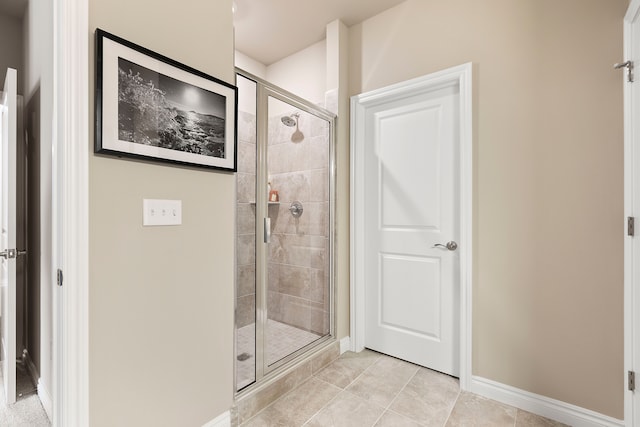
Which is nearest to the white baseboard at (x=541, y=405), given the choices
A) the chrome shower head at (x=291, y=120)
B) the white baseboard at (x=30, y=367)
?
the chrome shower head at (x=291, y=120)

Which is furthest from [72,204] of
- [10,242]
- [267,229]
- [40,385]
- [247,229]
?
[40,385]

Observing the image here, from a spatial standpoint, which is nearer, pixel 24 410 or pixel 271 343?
pixel 24 410

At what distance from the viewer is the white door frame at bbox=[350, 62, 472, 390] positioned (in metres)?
1.99

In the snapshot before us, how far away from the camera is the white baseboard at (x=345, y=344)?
2494 mm

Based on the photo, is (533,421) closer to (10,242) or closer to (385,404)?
(385,404)

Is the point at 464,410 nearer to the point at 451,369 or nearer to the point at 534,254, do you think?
the point at 451,369

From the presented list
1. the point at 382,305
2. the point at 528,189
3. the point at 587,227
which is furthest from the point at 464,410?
the point at 528,189

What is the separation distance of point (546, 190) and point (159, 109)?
2060mm

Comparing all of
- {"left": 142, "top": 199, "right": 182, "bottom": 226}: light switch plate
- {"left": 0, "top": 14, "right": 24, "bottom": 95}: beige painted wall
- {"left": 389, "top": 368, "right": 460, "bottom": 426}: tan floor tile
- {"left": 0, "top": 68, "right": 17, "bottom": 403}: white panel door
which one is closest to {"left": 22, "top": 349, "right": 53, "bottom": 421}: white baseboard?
{"left": 0, "top": 68, "right": 17, "bottom": 403}: white panel door

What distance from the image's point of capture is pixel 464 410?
1.79 meters

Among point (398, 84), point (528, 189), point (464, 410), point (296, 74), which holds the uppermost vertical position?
point (296, 74)

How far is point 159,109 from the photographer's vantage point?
4.21 feet

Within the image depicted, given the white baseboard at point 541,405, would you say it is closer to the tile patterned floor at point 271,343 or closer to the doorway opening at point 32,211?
the tile patterned floor at point 271,343
